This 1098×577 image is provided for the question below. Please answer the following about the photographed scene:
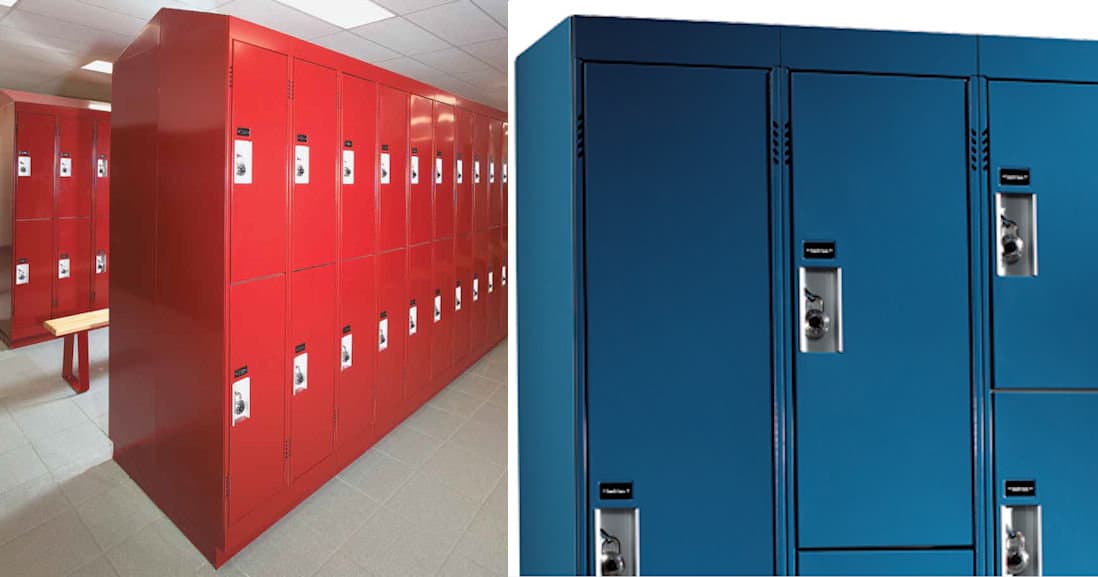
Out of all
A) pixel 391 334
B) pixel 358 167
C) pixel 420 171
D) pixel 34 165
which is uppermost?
pixel 34 165

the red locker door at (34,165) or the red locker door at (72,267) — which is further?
the red locker door at (72,267)

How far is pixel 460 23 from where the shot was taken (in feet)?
14.0

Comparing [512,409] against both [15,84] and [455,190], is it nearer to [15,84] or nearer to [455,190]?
[455,190]

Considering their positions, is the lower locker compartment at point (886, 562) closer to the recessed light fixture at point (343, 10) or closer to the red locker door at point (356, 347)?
the red locker door at point (356, 347)

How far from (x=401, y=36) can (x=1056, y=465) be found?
514cm

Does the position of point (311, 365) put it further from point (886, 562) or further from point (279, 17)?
point (279, 17)

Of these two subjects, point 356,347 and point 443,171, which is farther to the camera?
point 443,171

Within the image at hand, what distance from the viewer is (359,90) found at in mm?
3115

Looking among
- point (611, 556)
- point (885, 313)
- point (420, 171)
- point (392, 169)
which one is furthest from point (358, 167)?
point (885, 313)

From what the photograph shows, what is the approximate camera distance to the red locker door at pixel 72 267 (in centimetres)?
591

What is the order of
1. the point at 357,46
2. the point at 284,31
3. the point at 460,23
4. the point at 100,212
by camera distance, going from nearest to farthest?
the point at 460,23
the point at 284,31
the point at 357,46
the point at 100,212

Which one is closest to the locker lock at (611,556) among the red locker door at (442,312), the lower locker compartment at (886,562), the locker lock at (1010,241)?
the lower locker compartment at (886,562)

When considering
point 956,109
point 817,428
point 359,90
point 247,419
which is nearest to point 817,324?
point 817,428

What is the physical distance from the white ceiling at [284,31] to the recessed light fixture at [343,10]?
0.09 meters
